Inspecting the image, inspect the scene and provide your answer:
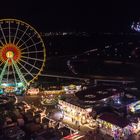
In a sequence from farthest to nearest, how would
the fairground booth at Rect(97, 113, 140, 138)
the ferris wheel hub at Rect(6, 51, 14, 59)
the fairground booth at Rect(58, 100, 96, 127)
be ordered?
the ferris wheel hub at Rect(6, 51, 14, 59)
the fairground booth at Rect(58, 100, 96, 127)
the fairground booth at Rect(97, 113, 140, 138)

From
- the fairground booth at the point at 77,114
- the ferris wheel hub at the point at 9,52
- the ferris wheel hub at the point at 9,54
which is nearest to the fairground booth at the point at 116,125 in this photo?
the fairground booth at the point at 77,114

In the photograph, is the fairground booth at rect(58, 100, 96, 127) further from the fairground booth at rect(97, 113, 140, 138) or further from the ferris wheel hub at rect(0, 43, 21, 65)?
the ferris wheel hub at rect(0, 43, 21, 65)

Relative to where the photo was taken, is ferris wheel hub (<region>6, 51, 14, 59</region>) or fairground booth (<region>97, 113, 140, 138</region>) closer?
fairground booth (<region>97, 113, 140, 138</region>)

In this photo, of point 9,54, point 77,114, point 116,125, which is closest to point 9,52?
point 9,54

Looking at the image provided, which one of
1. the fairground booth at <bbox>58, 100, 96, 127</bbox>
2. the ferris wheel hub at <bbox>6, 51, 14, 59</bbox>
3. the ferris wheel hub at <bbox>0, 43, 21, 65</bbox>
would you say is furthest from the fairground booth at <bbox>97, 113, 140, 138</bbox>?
the ferris wheel hub at <bbox>6, 51, 14, 59</bbox>

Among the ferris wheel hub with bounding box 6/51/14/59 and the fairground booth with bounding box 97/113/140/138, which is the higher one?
the ferris wheel hub with bounding box 6/51/14/59

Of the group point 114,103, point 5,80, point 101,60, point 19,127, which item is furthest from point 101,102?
point 101,60

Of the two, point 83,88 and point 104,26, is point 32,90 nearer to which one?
point 83,88

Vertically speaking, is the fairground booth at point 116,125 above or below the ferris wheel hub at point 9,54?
below

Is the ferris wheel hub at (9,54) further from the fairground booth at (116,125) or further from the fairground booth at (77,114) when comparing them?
the fairground booth at (116,125)

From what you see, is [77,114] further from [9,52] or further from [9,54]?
[9,52]

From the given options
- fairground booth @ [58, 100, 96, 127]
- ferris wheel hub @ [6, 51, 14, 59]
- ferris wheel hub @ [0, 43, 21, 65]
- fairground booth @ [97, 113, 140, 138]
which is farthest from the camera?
ferris wheel hub @ [6, 51, 14, 59]

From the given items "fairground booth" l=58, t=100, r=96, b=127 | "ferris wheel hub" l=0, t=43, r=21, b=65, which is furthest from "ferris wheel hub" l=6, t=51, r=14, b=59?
"fairground booth" l=58, t=100, r=96, b=127
